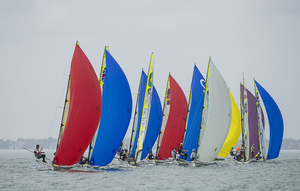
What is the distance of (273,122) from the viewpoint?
155ft

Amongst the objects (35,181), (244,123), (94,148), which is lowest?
(35,181)

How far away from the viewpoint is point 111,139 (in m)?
31.3

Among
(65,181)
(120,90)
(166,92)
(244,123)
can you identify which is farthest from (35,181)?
(244,123)

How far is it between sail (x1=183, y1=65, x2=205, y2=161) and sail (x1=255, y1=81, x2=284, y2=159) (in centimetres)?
934

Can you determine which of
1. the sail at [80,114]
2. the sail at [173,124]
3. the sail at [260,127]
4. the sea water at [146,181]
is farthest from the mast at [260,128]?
the sail at [80,114]

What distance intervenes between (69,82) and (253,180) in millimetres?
12662

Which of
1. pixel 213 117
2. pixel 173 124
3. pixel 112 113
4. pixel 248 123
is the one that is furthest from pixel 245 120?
pixel 112 113

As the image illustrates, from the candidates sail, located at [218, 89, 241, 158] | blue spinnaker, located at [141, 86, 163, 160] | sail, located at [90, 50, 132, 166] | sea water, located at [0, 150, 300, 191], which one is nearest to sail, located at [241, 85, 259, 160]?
sail, located at [218, 89, 241, 158]

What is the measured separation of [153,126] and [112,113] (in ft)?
38.4

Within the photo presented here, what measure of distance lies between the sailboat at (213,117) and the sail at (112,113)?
6.74 meters

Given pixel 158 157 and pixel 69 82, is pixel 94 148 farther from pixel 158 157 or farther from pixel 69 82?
pixel 158 157

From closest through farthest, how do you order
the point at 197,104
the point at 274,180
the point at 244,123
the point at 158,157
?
1. the point at 274,180
2. the point at 197,104
3. the point at 158,157
4. the point at 244,123

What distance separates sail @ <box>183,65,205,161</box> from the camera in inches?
1549

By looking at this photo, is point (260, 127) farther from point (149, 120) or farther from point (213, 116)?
point (213, 116)
